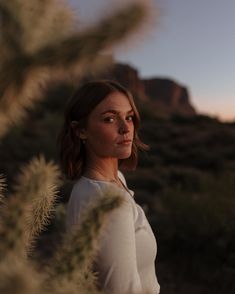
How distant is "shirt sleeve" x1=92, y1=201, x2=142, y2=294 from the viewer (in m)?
1.74

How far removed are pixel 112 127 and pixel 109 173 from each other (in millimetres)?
212

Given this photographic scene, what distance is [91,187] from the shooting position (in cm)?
194

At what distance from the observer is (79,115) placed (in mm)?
2250

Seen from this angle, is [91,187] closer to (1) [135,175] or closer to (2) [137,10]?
(2) [137,10]

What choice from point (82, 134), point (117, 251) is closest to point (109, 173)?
point (82, 134)

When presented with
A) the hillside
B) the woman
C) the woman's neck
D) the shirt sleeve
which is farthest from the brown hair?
the hillside

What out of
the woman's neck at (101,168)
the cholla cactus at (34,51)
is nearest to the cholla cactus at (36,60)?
the cholla cactus at (34,51)

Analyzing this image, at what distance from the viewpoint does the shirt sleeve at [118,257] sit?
1742 mm

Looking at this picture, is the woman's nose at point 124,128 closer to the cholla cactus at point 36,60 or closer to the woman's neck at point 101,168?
the woman's neck at point 101,168

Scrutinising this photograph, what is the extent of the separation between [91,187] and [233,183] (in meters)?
7.75

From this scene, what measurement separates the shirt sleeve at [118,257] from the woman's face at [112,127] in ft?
1.33

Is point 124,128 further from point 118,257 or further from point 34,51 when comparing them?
point 34,51

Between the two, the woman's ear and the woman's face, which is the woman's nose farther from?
the woman's ear

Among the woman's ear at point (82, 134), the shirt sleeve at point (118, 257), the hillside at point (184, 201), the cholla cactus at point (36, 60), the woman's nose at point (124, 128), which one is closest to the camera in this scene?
the cholla cactus at point (36, 60)
